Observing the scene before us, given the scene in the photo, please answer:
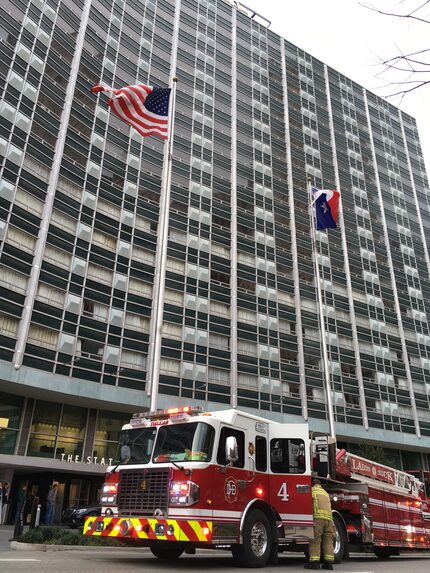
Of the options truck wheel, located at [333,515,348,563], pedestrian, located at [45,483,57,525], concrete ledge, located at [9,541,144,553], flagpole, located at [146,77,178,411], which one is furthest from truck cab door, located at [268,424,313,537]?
pedestrian, located at [45,483,57,525]

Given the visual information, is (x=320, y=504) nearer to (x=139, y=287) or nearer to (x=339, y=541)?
(x=339, y=541)

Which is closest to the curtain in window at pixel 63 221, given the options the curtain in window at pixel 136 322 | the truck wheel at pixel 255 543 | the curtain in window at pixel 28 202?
the curtain in window at pixel 28 202

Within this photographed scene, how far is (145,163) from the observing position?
3791cm

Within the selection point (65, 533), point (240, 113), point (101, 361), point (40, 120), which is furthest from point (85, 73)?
point (65, 533)

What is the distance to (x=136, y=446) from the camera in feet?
30.8

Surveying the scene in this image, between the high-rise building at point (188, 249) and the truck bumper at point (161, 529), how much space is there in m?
13.3

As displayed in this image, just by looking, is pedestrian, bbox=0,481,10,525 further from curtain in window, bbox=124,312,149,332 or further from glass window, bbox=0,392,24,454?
curtain in window, bbox=124,312,149,332

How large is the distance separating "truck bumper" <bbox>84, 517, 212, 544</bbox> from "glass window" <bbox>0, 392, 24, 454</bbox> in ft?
64.4

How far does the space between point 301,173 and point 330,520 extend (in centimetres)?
4307

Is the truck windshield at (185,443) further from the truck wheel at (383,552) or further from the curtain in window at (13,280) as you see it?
the curtain in window at (13,280)

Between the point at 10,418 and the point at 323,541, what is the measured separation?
21.9 meters

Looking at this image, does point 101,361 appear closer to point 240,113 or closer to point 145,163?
point 145,163

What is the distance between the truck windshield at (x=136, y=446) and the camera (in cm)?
909

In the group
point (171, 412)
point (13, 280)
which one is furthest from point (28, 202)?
point (171, 412)
